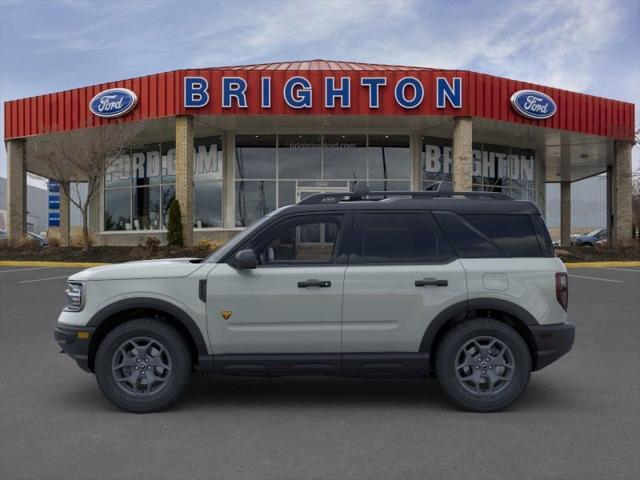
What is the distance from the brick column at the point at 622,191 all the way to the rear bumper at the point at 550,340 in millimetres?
23027

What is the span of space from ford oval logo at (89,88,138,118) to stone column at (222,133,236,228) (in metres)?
4.09

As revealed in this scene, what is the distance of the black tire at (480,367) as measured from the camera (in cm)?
477

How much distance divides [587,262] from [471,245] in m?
18.4

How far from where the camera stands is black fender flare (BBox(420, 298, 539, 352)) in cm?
477

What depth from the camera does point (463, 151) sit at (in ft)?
69.1

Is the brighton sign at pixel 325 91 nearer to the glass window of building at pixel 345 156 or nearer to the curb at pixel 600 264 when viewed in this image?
the glass window of building at pixel 345 156

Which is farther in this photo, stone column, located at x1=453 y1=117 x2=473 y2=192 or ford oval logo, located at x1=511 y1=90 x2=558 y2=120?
ford oval logo, located at x1=511 y1=90 x2=558 y2=120

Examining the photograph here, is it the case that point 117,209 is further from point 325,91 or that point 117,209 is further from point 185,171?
point 325,91

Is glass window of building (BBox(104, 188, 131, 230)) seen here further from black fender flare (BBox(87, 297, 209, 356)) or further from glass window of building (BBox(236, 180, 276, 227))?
black fender flare (BBox(87, 297, 209, 356))

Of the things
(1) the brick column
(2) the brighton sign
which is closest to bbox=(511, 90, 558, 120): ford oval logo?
(2) the brighton sign

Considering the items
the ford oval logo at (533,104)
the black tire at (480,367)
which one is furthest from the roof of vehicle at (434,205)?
the ford oval logo at (533,104)

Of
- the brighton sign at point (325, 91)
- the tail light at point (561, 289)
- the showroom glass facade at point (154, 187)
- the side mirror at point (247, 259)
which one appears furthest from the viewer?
the showroom glass facade at point (154, 187)

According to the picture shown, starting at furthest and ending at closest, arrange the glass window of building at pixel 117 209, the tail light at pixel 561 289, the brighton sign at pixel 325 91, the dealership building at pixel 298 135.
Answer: the glass window of building at pixel 117 209 < the dealership building at pixel 298 135 < the brighton sign at pixel 325 91 < the tail light at pixel 561 289

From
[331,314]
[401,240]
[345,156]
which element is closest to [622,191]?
[345,156]
